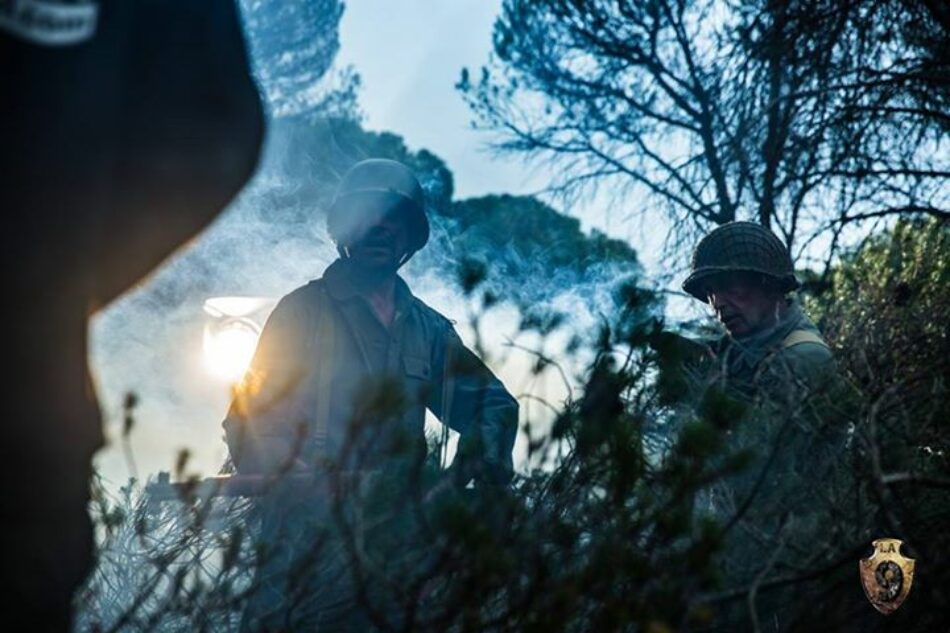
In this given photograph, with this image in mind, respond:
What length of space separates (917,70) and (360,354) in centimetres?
410

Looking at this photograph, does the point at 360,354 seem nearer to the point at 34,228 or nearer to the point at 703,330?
the point at 34,228

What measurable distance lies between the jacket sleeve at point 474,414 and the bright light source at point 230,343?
4.11ft

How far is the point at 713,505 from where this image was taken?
3363 millimetres

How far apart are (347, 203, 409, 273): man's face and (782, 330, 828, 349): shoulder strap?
5.85 feet

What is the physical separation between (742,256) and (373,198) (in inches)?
73.2

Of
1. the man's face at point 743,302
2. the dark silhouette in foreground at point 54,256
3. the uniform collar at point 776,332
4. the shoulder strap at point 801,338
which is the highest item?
the man's face at point 743,302

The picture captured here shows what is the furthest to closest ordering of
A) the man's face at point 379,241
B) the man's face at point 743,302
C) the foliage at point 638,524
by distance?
the man's face at point 743,302, the man's face at point 379,241, the foliage at point 638,524

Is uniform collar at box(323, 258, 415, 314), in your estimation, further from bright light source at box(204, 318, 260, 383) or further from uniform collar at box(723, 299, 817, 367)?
uniform collar at box(723, 299, 817, 367)

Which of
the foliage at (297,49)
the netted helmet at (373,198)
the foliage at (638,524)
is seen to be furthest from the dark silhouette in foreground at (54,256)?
the foliage at (297,49)

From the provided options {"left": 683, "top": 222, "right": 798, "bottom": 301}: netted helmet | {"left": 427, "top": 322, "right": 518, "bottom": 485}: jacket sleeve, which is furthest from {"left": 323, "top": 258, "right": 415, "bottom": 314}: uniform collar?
{"left": 683, "top": 222, "right": 798, "bottom": 301}: netted helmet

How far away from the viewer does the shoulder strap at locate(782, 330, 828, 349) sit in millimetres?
4027

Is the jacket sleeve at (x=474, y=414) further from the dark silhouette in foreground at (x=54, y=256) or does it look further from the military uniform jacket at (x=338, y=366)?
the dark silhouette in foreground at (x=54, y=256)

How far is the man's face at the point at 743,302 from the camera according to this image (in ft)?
15.4

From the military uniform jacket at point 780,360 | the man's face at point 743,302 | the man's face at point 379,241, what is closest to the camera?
the military uniform jacket at point 780,360
